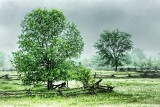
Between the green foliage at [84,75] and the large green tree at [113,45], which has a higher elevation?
the large green tree at [113,45]

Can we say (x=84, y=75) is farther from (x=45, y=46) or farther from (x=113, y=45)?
(x=113, y=45)

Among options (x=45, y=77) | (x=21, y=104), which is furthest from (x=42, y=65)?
(x=21, y=104)

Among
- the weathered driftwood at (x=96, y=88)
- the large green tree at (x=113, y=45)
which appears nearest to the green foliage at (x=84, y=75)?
the weathered driftwood at (x=96, y=88)

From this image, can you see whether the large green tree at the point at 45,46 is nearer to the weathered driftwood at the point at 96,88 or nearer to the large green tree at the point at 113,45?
the weathered driftwood at the point at 96,88

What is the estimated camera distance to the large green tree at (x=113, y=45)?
111m

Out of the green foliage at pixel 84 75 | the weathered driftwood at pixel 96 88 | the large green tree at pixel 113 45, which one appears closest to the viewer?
the weathered driftwood at pixel 96 88

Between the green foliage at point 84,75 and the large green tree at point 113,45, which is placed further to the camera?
the large green tree at point 113,45

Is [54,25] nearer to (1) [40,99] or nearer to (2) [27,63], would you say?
(2) [27,63]

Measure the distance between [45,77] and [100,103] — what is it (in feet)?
39.2

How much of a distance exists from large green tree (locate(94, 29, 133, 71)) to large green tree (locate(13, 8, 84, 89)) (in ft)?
216

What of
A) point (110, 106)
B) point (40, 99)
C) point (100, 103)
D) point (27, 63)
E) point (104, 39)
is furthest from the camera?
point (104, 39)

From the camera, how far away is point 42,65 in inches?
1741

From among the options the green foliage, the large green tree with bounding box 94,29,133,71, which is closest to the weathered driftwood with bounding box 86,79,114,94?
the green foliage

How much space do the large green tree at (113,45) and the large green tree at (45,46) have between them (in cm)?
6589
